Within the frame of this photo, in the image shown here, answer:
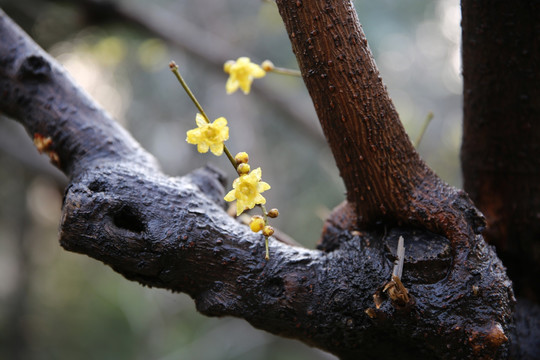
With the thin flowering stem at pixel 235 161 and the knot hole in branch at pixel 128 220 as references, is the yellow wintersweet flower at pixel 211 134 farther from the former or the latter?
the knot hole in branch at pixel 128 220

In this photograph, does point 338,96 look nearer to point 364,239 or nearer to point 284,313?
point 364,239

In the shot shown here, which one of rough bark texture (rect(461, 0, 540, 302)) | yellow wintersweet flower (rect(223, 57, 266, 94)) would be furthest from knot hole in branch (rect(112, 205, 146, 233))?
rough bark texture (rect(461, 0, 540, 302))

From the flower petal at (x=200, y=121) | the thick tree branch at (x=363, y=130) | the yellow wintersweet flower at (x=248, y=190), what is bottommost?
the yellow wintersweet flower at (x=248, y=190)

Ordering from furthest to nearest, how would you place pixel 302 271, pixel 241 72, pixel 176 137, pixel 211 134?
pixel 176 137, pixel 241 72, pixel 302 271, pixel 211 134

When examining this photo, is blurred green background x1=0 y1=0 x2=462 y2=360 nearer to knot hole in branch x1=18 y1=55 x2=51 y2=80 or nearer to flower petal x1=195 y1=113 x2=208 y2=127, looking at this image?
knot hole in branch x1=18 y1=55 x2=51 y2=80

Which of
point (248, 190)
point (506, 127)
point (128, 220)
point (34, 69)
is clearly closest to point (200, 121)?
point (248, 190)

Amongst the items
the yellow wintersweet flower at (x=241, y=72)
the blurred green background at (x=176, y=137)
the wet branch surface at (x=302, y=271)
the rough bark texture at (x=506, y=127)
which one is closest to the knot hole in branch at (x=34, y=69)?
the wet branch surface at (x=302, y=271)

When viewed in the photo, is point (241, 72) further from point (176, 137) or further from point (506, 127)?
point (176, 137)
